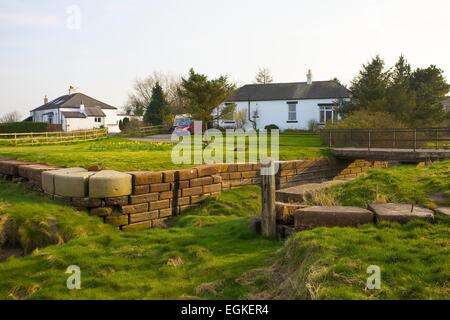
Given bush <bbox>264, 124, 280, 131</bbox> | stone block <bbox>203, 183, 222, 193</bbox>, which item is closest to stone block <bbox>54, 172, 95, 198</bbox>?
stone block <bbox>203, 183, 222, 193</bbox>

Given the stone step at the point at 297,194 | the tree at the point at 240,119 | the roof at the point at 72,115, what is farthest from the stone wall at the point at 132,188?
the roof at the point at 72,115

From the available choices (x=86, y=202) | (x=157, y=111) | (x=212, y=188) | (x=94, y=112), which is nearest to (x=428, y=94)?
(x=212, y=188)

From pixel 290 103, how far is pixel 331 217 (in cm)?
3632

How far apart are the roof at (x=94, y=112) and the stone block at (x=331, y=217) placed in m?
56.3

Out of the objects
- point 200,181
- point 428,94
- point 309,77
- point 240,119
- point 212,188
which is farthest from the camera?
point 309,77

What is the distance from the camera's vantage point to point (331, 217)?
6453mm

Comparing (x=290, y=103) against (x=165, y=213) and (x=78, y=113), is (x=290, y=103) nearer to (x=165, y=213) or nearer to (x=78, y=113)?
(x=78, y=113)

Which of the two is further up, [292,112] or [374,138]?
[292,112]

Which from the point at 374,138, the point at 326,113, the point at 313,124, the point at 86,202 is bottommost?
the point at 86,202

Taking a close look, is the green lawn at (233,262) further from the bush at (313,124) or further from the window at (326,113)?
the window at (326,113)

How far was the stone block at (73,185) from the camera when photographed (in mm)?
8734
